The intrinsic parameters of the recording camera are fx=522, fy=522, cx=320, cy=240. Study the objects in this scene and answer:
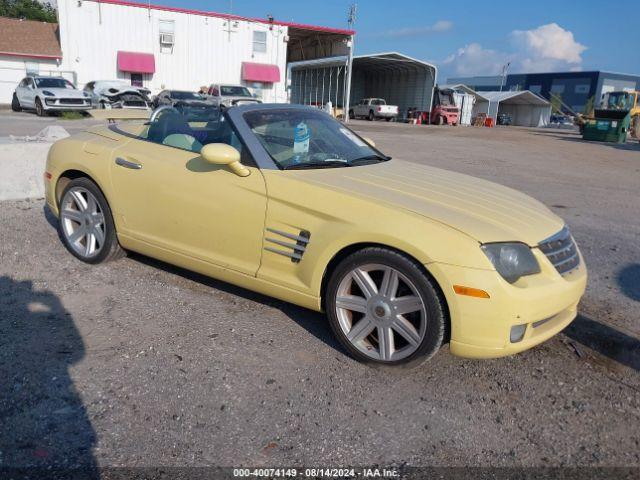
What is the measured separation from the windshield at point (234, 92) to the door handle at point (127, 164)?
2260 cm

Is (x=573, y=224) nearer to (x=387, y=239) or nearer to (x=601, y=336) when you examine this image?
(x=601, y=336)

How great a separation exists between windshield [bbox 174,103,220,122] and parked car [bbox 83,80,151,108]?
1955 centimetres

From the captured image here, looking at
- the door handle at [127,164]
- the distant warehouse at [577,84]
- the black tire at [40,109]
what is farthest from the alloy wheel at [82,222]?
the distant warehouse at [577,84]

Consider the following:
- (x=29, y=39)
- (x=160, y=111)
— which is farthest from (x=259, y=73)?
(x=160, y=111)

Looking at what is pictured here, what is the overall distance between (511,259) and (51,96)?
23482 millimetres

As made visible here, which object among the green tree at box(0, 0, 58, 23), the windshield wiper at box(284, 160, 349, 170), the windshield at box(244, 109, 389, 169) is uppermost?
the green tree at box(0, 0, 58, 23)

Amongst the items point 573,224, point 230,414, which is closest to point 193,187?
point 230,414

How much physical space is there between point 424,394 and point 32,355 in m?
2.26

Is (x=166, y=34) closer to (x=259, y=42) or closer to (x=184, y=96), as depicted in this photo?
(x=259, y=42)

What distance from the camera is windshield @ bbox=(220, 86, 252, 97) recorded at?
84.2 ft

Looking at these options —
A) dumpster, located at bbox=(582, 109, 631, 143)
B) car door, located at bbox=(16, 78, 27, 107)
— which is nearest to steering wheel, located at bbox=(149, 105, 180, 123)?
car door, located at bbox=(16, 78, 27, 107)

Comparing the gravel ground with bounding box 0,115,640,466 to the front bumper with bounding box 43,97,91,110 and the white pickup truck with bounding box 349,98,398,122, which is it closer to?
the front bumper with bounding box 43,97,91,110

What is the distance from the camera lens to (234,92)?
85.4 feet

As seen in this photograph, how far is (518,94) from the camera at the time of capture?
187ft
